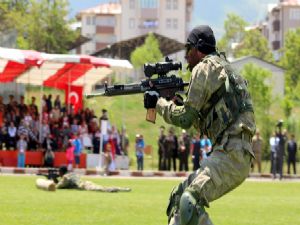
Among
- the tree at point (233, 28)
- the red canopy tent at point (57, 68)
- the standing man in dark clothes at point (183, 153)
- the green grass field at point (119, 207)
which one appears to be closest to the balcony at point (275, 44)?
the tree at point (233, 28)

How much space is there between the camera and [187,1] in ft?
472

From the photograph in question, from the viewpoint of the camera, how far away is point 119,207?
16.8 metres

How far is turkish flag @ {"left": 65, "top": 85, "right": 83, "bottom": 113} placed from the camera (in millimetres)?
41000

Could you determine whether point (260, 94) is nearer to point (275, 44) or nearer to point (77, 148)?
point (77, 148)

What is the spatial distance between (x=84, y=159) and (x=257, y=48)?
235 ft

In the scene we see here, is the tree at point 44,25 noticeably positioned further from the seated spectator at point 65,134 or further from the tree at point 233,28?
the seated spectator at point 65,134

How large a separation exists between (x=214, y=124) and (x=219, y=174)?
0.48m

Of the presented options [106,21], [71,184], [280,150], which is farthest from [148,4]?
[71,184]

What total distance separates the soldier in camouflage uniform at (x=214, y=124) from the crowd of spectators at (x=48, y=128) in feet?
82.4

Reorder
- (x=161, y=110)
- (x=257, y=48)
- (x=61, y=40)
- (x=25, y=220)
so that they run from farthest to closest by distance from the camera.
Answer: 1. (x=257, y=48)
2. (x=61, y=40)
3. (x=25, y=220)
4. (x=161, y=110)

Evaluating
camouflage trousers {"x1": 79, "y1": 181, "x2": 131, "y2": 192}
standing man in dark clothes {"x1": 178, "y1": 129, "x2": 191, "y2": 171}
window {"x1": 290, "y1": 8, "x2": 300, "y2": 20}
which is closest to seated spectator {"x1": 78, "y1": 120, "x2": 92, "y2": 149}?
standing man in dark clothes {"x1": 178, "y1": 129, "x2": 191, "y2": 171}

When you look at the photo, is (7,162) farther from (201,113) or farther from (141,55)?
(141,55)

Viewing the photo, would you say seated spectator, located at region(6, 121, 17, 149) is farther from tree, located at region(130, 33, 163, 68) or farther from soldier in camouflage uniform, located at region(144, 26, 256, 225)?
tree, located at region(130, 33, 163, 68)

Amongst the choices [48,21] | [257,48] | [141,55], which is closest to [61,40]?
[48,21]
